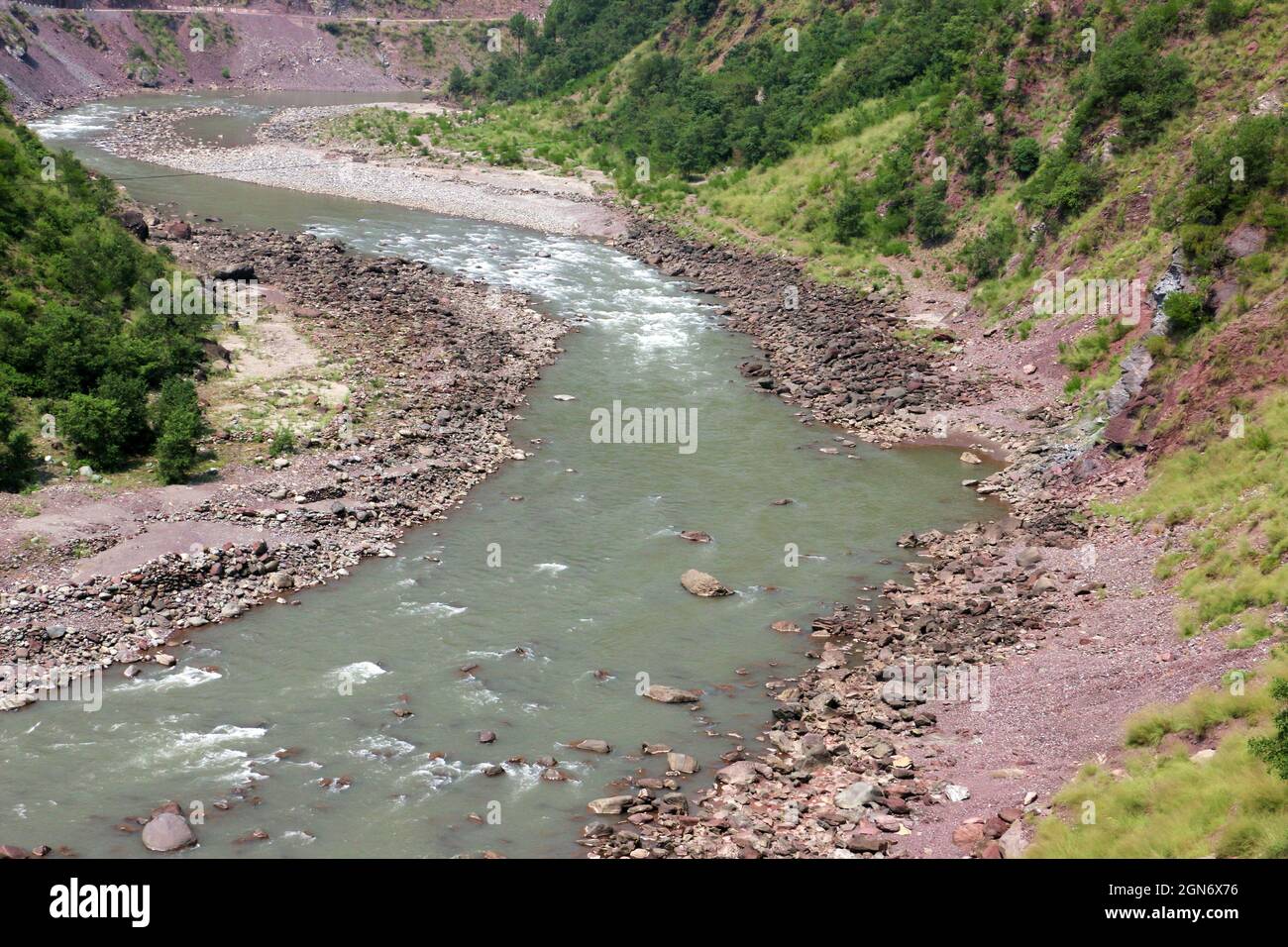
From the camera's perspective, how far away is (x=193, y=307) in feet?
129

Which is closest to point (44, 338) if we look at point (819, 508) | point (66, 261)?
point (66, 261)

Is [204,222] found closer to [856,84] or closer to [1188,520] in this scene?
[856,84]

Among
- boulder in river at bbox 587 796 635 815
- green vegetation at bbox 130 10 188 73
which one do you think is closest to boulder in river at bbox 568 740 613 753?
boulder in river at bbox 587 796 635 815

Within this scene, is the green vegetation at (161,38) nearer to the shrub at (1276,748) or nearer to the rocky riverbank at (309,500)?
the rocky riverbank at (309,500)

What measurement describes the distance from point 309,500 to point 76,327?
33.2 ft

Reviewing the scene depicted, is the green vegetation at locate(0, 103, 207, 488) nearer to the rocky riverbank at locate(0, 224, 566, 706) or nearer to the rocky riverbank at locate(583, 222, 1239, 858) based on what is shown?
the rocky riverbank at locate(0, 224, 566, 706)

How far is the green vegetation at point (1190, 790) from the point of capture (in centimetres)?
1465

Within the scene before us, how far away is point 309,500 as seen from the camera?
A: 29.7 m

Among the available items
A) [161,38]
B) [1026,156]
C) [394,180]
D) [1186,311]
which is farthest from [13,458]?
[161,38]

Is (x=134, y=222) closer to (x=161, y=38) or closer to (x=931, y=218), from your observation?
(x=931, y=218)

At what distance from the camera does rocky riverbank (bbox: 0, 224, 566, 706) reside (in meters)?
24.3

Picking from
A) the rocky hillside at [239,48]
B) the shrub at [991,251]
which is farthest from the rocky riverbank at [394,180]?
the shrub at [991,251]

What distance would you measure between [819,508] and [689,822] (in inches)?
565

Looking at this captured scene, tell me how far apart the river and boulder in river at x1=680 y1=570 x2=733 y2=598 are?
30 centimetres
